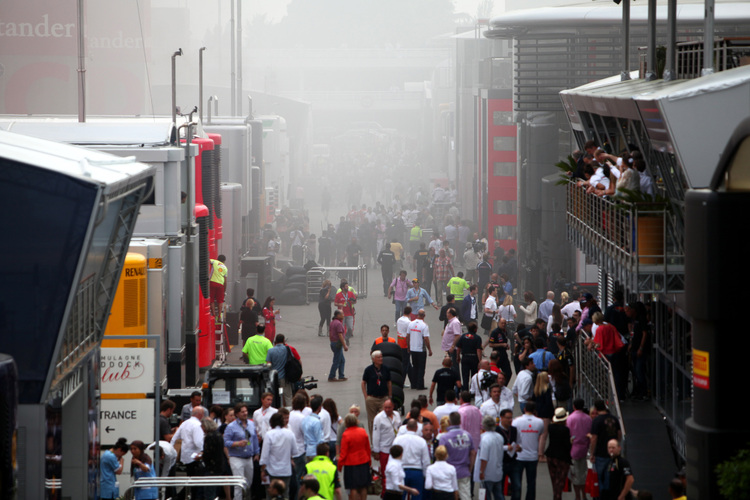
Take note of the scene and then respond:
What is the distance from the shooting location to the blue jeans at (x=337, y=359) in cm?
2050

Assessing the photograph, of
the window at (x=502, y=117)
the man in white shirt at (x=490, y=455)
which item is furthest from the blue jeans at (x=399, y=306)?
the man in white shirt at (x=490, y=455)

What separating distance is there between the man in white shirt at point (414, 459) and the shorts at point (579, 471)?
7.13 ft

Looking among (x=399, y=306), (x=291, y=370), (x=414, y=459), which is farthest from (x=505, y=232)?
(x=414, y=459)

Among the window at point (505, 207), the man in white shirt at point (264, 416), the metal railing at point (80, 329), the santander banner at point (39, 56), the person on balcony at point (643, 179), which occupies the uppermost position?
the santander banner at point (39, 56)

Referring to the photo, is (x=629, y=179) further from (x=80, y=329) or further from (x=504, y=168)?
(x=504, y=168)

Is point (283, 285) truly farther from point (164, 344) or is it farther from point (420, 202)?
point (420, 202)

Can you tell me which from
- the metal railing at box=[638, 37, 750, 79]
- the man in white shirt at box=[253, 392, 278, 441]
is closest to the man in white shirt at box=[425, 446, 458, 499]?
the man in white shirt at box=[253, 392, 278, 441]

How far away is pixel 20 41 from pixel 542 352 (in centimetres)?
3575

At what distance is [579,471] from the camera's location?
13430 millimetres

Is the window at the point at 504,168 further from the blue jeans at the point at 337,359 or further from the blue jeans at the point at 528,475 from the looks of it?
the blue jeans at the point at 528,475

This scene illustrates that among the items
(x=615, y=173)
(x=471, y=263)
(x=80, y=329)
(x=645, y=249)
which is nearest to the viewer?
(x=80, y=329)

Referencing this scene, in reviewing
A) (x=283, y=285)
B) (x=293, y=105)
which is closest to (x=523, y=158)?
(x=283, y=285)

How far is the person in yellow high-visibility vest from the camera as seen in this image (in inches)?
873

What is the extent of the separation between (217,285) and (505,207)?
47.0ft
